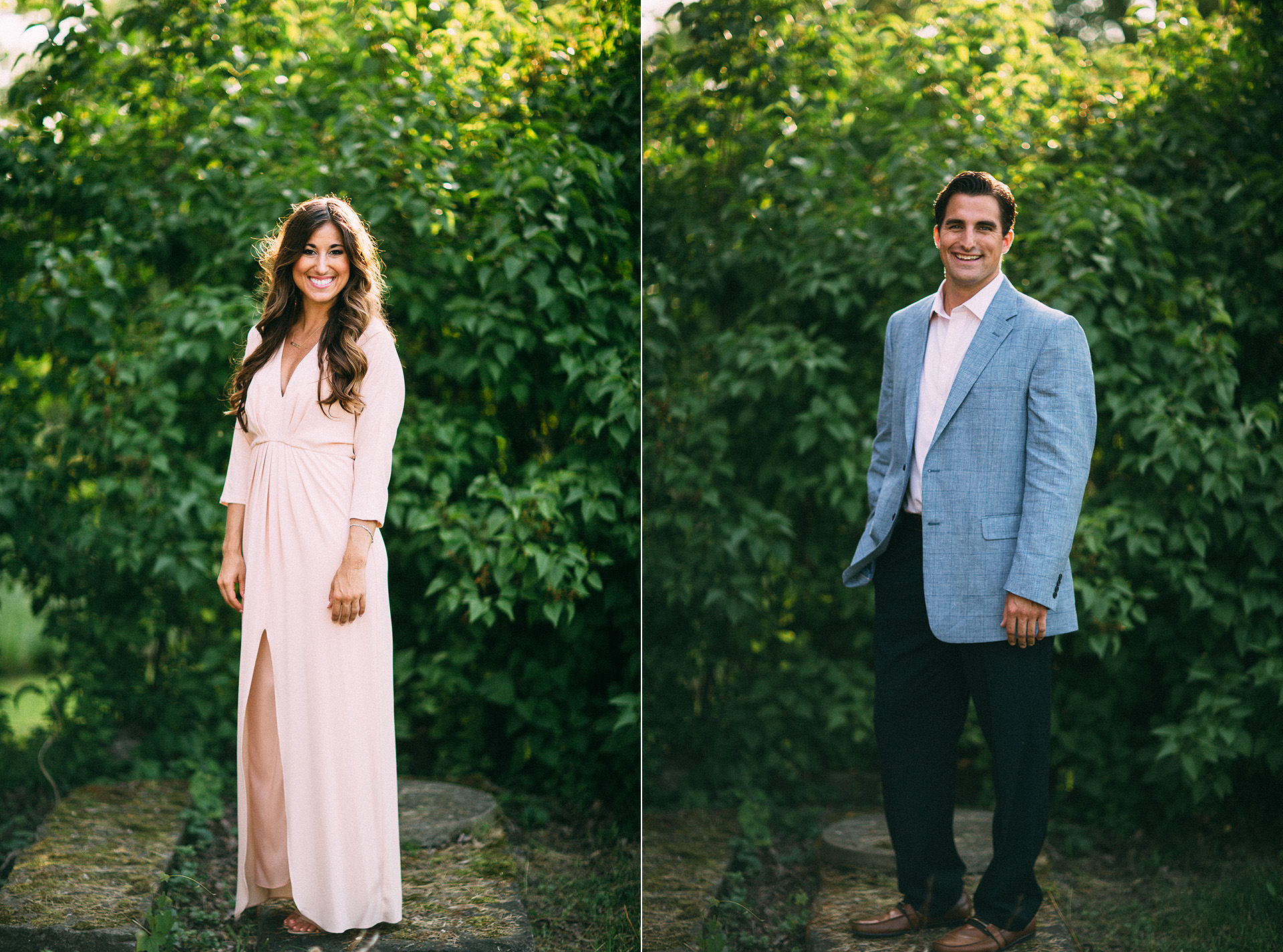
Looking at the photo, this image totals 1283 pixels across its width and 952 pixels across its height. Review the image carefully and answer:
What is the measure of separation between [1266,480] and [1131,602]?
58cm

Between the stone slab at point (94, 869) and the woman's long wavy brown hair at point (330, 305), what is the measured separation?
1389mm

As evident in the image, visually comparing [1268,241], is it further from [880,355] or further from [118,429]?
[118,429]

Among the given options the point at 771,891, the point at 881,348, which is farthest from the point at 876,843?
the point at 881,348

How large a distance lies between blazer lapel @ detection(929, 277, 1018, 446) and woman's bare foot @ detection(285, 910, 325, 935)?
204 cm

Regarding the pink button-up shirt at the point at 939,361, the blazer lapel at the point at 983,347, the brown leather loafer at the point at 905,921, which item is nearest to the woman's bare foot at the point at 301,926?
the brown leather loafer at the point at 905,921

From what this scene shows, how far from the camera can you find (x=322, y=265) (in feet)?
8.71

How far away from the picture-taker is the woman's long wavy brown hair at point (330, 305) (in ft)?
8.57

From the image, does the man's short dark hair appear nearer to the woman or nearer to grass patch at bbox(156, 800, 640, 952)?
the woman

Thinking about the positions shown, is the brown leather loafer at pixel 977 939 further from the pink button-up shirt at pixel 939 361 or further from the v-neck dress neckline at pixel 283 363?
the v-neck dress neckline at pixel 283 363

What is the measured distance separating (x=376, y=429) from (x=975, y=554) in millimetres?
1534

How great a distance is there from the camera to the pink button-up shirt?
2.63 meters

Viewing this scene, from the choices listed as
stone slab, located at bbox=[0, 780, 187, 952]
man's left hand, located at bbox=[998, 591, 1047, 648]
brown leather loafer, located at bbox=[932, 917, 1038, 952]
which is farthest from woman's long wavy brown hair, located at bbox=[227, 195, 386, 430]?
brown leather loafer, located at bbox=[932, 917, 1038, 952]

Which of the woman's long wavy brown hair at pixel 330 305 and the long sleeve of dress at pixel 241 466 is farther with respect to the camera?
the long sleeve of dress at pixel 241 466

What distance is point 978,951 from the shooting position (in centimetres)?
260
